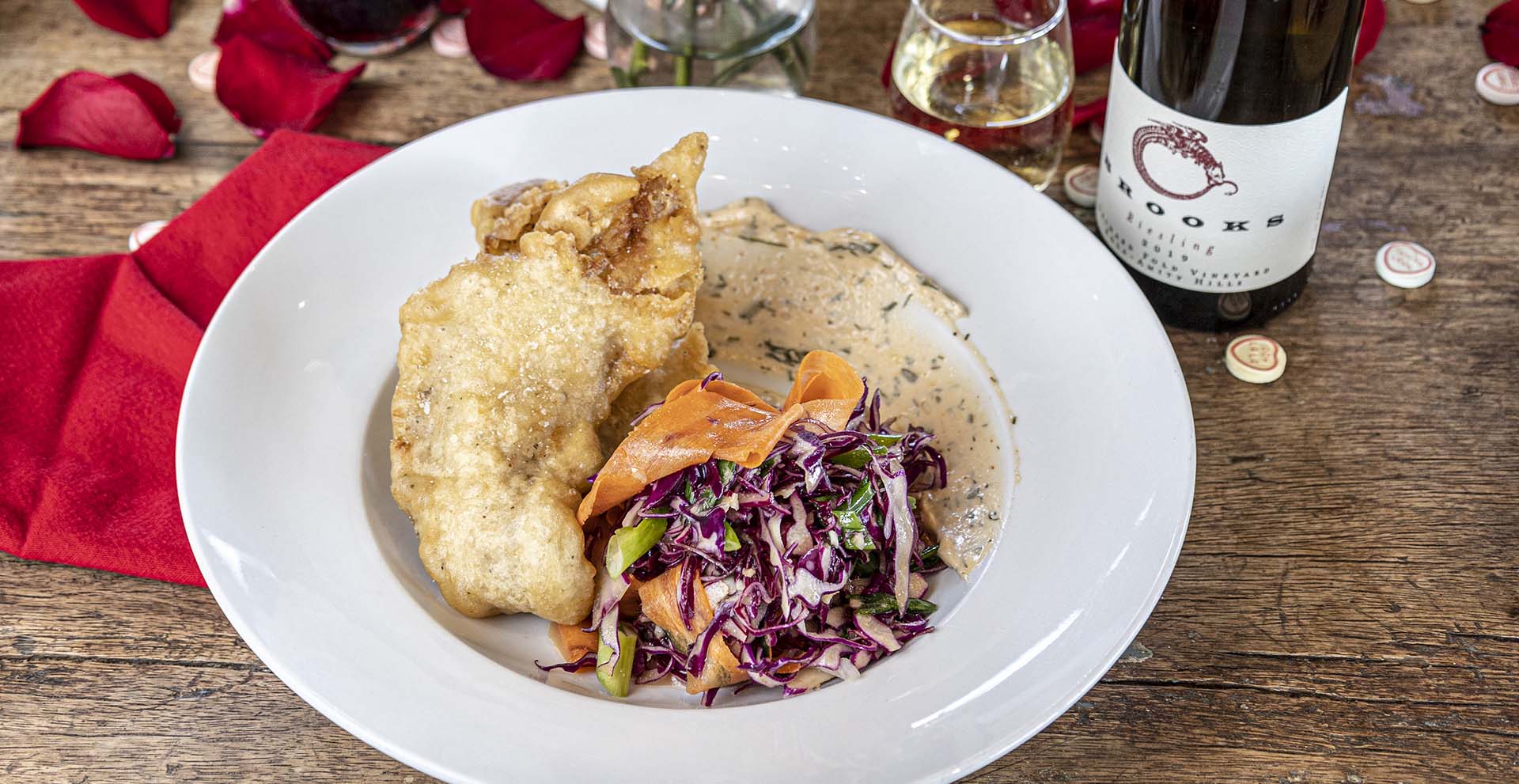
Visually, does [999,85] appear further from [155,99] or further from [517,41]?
[155,99]

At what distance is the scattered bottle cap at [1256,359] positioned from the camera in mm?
2371

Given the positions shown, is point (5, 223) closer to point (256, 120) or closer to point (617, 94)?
point (256, 120)

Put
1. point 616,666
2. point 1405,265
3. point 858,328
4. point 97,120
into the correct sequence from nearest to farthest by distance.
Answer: point 616,666
point 858,328
point 1405,265
point 97,120

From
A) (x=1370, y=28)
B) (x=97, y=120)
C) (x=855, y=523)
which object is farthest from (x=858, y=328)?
(x=97, y=120)

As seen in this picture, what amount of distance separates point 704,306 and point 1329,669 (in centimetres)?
128

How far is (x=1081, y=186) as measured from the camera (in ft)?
8.97

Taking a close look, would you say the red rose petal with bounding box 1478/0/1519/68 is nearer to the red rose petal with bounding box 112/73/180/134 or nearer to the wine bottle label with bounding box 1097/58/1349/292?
the wine bottle label with bounding box 1097/58/1349/292

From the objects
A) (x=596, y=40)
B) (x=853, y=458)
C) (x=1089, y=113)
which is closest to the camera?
(x=853, y=458)

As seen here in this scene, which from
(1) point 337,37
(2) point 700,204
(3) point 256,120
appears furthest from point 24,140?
(2) point 700,204

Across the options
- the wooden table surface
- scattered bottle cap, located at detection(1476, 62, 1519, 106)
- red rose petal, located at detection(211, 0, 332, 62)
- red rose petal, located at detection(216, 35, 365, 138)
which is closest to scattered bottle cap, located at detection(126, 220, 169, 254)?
the wooden table surface

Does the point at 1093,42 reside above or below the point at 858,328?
above

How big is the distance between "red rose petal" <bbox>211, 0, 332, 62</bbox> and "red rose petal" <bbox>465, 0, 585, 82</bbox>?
391mm

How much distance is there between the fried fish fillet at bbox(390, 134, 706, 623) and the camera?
1.86 meters

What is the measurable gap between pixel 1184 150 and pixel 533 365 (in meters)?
1.16
